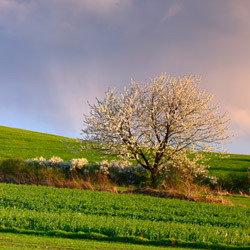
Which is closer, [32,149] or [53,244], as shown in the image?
[53,244]

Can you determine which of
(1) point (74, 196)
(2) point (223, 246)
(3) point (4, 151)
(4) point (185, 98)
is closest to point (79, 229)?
(2) point (223, 246)

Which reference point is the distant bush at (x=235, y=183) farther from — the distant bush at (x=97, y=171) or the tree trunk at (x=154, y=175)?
the tree trunk at (x=154, y=175)

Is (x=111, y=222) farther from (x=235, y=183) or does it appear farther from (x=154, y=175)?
(x=235, y=183)

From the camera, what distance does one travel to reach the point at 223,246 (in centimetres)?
1084

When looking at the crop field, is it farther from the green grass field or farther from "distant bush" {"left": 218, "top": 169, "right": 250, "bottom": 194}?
"distant bush" {"left": 218, "top": 169, "right": 250, "bottom": 194}

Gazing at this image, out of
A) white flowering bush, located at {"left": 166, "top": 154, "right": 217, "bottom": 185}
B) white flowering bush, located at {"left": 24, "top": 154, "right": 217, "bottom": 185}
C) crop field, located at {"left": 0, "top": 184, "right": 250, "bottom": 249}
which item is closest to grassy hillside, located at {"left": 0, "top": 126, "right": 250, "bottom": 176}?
white flowering bush, located at {"left": 24, "top": 154, "right": 217, "bottom": 185}

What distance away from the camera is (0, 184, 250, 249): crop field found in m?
11.2

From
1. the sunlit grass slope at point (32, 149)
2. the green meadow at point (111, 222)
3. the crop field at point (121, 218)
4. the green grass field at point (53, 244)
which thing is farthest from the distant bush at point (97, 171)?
the green grass field at point (53, 244)

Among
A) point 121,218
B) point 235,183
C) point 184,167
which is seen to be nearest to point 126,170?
point 184,167

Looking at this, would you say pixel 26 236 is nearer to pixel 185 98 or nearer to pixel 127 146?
pixel 127 146

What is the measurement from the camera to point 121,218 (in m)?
14.0

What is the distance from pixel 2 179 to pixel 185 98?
686 inches

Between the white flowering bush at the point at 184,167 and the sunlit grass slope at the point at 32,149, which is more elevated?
the sunlit grass slope at the point at 32,149

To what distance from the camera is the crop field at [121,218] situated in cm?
1122
